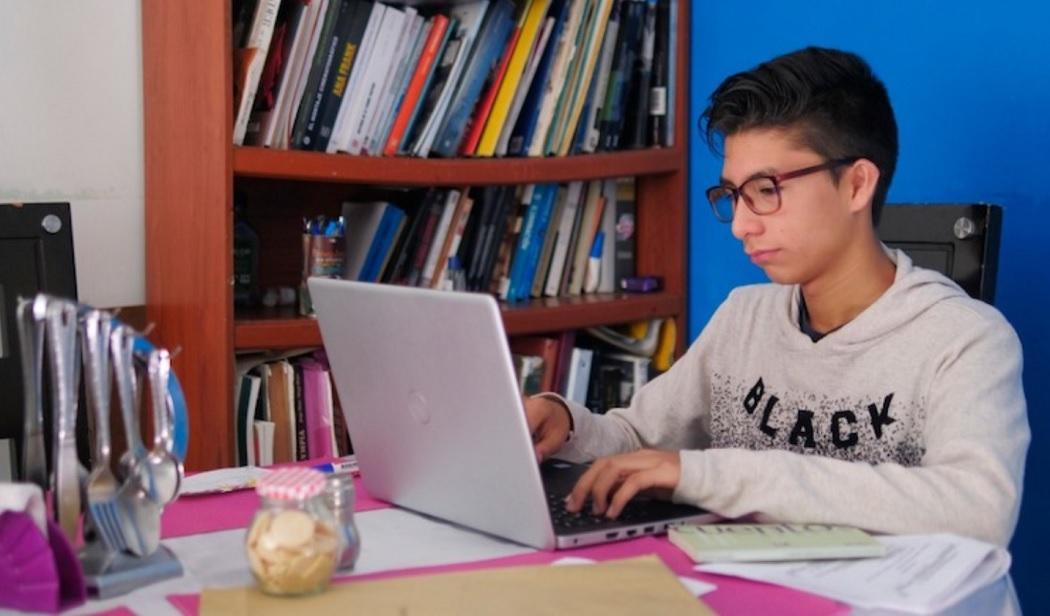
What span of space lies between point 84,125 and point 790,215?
4.30 ft

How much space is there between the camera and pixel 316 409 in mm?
2352

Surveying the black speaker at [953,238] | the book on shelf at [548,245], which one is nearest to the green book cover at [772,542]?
the black speaker at [953,238]

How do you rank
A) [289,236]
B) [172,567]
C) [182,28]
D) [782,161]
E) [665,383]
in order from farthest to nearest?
1. [289,236]
2. [182,28]
3. [665,383]
4. [782,161]
5. [172,567]

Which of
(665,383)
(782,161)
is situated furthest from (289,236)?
(782,161)

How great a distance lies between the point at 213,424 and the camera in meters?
2.19

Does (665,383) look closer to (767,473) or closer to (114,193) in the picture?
(767,473)

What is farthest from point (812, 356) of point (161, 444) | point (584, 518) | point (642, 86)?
point (642, 86)

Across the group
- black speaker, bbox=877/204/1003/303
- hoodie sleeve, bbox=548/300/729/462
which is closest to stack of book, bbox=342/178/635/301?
hoodie sleeve, bbox=548/300/729/462

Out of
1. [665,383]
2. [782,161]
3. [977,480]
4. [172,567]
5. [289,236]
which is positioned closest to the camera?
[172,567]

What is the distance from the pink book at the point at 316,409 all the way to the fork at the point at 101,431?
125 centimetres

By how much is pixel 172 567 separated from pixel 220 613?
13 cm

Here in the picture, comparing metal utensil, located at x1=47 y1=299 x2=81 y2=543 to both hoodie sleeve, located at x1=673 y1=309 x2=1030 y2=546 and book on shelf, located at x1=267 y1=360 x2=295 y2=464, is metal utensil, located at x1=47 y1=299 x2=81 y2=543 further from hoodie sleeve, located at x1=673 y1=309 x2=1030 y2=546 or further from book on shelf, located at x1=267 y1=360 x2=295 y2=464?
book on shelf, located at x1=267 y1=360 x2=295 y2=464

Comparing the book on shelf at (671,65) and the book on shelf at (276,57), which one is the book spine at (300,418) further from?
the book on shelf at (671,65)

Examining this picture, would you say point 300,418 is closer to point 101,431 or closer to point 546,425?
point 546,425
